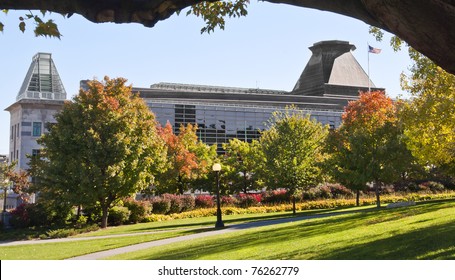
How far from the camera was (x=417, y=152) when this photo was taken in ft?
65.6

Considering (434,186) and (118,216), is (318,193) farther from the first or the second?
(118,216)

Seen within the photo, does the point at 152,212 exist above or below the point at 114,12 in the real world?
below

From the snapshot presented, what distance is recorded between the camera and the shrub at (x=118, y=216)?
2958 centimetres

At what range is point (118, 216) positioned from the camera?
97.3ft

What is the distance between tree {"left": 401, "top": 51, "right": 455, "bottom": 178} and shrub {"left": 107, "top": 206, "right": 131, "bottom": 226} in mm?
18234

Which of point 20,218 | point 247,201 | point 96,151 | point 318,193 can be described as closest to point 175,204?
point 247,201

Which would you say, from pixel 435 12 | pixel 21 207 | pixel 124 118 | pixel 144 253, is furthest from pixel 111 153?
pixel 435 12

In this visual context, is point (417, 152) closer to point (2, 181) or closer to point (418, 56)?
point (418, 56)

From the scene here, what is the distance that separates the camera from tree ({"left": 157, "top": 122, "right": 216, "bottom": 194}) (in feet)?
124

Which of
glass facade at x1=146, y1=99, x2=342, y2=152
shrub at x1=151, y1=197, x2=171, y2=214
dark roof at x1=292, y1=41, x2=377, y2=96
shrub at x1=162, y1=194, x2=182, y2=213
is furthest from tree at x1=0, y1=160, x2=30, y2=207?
dark roof at x1=292, y1=41, x2=377, y2=96

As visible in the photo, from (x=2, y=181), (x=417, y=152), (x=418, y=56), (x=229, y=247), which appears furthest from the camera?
(x=2, y=181)

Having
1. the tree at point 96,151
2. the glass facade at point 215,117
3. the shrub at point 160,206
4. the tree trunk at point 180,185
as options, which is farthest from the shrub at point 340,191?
the glass facade at point 215,117

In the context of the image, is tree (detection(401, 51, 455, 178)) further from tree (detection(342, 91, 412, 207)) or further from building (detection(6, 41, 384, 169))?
building (detection(6, 41, 384, 169))

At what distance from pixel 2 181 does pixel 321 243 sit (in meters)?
27.8
